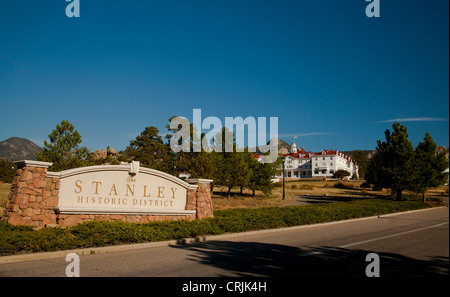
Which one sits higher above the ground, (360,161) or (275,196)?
(360,161)

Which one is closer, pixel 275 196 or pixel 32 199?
pixel 32 199

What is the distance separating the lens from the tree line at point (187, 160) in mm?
25344

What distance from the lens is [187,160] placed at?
126 ft

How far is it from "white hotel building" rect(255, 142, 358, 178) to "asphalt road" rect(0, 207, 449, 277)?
101m

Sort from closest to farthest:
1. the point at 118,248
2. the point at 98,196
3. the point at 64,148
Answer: the point at 118,248 → the point at 98,196 → the point at 64,148

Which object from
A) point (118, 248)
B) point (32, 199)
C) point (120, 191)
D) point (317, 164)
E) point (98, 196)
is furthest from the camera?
point (317, 164)

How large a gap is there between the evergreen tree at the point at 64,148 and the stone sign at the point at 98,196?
1374 centimetres

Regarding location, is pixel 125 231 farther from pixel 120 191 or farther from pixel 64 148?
pixel 64 148

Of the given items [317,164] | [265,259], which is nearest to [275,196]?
[265,259]

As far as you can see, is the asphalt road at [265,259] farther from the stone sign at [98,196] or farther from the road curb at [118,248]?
the stone sign at [98,196]

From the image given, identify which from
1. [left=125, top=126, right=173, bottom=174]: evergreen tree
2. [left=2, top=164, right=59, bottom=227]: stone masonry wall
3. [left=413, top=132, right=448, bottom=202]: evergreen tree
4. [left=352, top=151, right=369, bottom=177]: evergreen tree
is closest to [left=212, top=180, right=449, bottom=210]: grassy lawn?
[left=413, top=132, right=448, bottom=202]: evergreen tree

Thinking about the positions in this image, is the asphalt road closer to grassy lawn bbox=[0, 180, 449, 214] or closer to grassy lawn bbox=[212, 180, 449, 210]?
grassy lawn bbox=[0, 180, 449, 214]

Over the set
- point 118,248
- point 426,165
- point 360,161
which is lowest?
point 118,248

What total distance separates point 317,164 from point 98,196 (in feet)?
362
